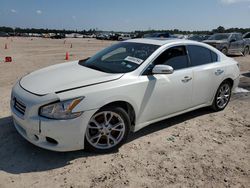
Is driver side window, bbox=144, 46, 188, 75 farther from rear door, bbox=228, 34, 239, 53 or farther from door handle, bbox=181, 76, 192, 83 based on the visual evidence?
rear door, bbox=228, 34, 239, 53

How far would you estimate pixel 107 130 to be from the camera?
3596 mm

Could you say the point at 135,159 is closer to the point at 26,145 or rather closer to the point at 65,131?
the point at 65,131

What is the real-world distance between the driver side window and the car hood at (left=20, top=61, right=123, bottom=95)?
848mm

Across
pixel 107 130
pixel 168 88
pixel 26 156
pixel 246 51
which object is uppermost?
pixel 246 51

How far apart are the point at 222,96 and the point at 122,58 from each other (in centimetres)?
250

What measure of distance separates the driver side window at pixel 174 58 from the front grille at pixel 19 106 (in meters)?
1.95

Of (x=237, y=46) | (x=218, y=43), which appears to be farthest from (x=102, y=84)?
(x=237, y=46)

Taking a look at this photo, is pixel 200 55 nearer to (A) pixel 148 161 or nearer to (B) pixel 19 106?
(A) pixel 148 161

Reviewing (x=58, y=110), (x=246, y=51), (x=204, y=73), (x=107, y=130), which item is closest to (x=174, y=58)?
(x=204, y=73)

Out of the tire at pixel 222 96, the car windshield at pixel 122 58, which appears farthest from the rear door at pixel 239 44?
the car windshield at pixel 122 58

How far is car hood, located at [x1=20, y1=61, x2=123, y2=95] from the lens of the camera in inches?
133

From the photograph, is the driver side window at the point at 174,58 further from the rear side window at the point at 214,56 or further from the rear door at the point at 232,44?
the rear door at the point at 232,44

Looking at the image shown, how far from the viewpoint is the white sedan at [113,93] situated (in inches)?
125

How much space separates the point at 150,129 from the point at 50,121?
1.96 m
